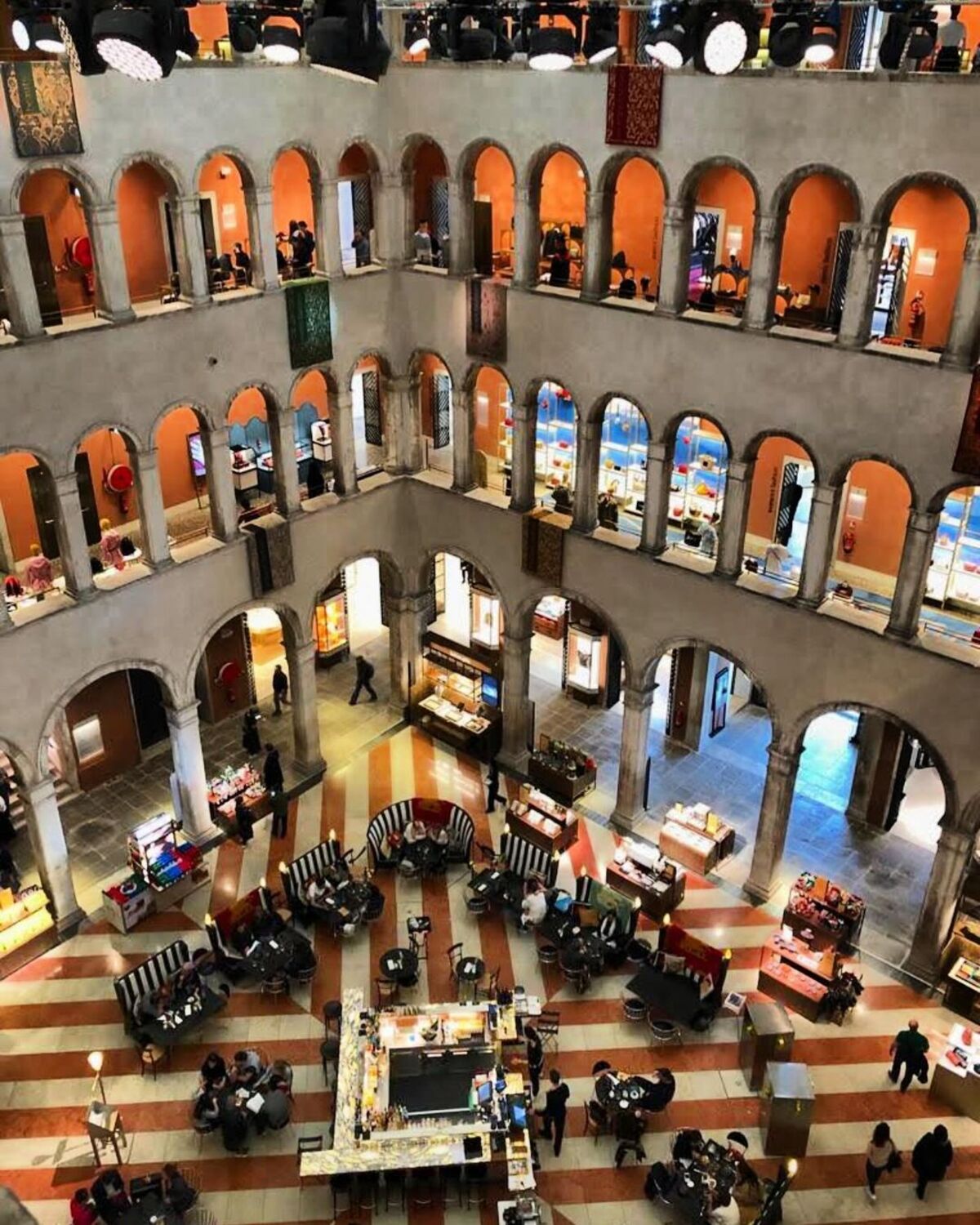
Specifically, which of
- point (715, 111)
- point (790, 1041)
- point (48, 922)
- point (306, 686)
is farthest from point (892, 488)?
point (48, 922)

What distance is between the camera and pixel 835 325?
2352cm

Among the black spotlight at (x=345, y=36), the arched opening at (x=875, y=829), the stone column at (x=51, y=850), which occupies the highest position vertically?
the black spotlight at (x=345, y=36)

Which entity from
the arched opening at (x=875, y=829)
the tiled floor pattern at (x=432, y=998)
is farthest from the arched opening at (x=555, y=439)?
the tiled floor pattern at (x=432, y=998)

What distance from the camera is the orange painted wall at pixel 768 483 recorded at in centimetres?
2544

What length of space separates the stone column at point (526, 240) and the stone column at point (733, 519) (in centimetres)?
581

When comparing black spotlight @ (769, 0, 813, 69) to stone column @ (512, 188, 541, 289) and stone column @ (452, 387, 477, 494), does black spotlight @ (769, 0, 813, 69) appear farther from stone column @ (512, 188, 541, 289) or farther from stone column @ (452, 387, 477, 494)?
stone column @ (452, 387, 477, 494)

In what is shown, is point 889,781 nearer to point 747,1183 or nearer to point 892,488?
point 892,488

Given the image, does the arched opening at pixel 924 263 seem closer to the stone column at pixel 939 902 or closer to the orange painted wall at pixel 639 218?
the orange painted wall at pixel 639 218

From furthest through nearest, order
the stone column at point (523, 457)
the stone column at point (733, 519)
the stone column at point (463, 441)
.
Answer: the stone column at point (463, 441) → the stone column at point (523, 457) → the stone column at point (733, 519)

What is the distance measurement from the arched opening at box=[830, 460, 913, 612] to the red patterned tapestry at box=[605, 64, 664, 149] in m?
8.31

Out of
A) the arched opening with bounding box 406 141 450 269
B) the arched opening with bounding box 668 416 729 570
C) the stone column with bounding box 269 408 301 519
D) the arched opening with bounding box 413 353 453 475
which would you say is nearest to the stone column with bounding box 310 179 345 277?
the stone column with bounding box 269 408 301 519

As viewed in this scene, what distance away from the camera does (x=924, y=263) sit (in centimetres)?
2264

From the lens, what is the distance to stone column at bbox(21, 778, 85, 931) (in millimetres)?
21078

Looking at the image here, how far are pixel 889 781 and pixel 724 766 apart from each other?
13.6 ft
